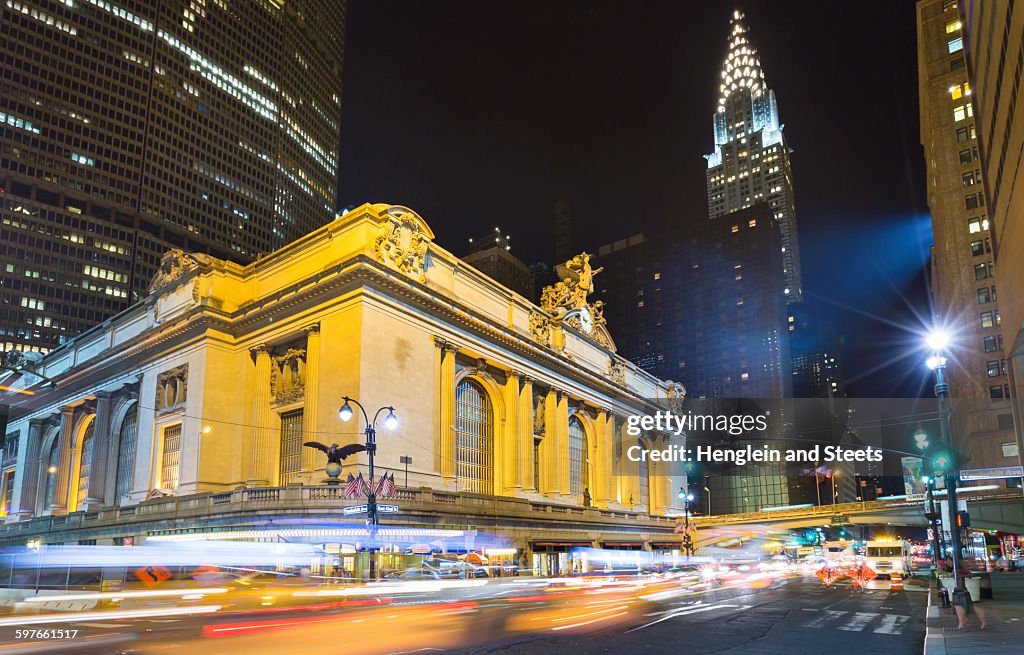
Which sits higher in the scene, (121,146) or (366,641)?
(121,146)

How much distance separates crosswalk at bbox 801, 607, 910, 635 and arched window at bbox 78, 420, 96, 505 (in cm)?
5882

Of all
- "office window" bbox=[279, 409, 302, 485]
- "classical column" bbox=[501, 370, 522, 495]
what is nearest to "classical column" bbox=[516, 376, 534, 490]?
"classical column" bbox=[501, 370, 522, 495]

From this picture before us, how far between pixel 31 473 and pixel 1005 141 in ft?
257

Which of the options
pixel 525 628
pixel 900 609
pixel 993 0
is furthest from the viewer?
pixel 993 0

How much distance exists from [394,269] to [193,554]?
27.9 metres

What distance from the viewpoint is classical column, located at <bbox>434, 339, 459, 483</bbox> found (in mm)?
52625

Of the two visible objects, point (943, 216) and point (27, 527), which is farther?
point (943, 216)

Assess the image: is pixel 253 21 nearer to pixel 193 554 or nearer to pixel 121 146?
pixel 121 146

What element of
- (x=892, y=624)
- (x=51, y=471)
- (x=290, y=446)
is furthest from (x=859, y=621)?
(x=51, y=471)

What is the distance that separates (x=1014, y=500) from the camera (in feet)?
230

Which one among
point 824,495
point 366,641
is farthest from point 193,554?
point 824,495

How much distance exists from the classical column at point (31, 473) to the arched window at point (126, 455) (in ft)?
47.8

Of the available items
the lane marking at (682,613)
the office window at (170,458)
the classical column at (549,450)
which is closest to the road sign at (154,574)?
the lane marking at (682,613)

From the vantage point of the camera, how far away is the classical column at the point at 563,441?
67000 mm
